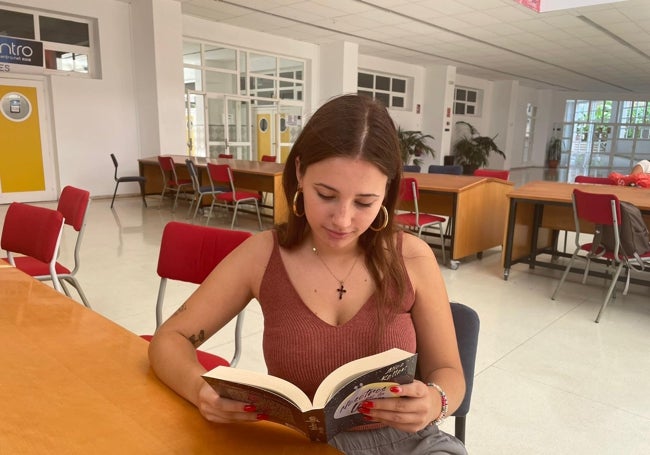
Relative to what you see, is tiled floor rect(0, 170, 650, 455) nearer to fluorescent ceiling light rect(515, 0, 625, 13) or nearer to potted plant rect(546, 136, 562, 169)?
fluorescent ceiling light rect(515, 0, 625, 13)

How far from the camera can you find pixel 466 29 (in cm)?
904

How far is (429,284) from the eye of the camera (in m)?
1.03

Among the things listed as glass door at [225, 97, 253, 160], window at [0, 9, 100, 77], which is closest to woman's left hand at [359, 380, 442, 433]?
window at [0, 9, 100, 77]

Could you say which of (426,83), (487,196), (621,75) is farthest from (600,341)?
(621,75)

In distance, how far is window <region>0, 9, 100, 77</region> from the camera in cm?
732

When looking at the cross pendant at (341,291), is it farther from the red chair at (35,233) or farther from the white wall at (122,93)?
the white wall at (122,93)

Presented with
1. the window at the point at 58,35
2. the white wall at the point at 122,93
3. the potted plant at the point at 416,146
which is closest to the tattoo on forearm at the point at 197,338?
the white wall at the point at 122,93

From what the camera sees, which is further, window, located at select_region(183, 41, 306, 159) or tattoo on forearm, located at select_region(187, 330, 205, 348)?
window, located at select_region(183, 41, 306, 159)

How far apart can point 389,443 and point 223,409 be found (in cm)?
35

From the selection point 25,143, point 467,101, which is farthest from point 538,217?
point 467,101

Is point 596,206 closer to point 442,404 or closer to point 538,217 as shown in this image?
point 538,217

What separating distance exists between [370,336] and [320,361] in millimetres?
112

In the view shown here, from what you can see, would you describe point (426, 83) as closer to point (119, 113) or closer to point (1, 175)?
point (119, 113)

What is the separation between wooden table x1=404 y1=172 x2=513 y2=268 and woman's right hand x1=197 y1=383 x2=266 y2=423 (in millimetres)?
3688
